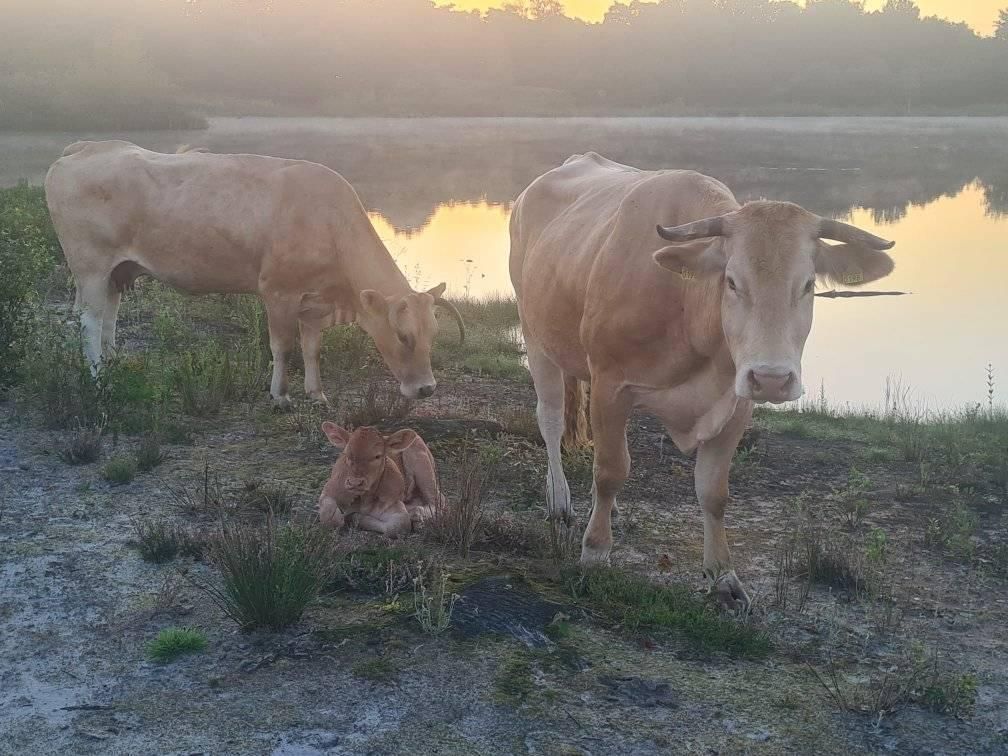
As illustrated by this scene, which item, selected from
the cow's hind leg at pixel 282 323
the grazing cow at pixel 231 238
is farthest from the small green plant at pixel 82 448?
the cow's hind leg at pixel 282 323

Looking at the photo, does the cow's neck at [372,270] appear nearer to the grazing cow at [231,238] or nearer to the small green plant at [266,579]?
the grazing cow at [231,238]

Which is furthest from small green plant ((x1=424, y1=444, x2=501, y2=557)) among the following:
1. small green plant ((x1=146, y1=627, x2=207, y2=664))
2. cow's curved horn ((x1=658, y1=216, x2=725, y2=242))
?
cow's curved horn ((x1=658, y1=216, x2=725, y2=242))

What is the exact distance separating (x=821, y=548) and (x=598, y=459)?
1.29m

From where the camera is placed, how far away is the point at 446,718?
3.85m

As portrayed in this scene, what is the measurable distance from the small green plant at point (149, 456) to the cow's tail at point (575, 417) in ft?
8.69

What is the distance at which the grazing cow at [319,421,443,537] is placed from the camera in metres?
5.58

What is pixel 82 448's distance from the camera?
6.44 m

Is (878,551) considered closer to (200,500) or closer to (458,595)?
(458,595)

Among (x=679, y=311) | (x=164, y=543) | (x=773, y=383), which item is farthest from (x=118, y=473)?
(x=773, y=383)

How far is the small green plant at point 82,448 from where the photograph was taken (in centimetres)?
642

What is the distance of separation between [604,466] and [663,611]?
1.02m

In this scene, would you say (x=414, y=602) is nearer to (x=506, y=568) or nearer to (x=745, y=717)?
(x=506, y=568)

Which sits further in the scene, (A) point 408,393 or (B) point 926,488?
(A) point 408,393

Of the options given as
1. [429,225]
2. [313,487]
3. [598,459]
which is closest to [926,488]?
[598,459]
